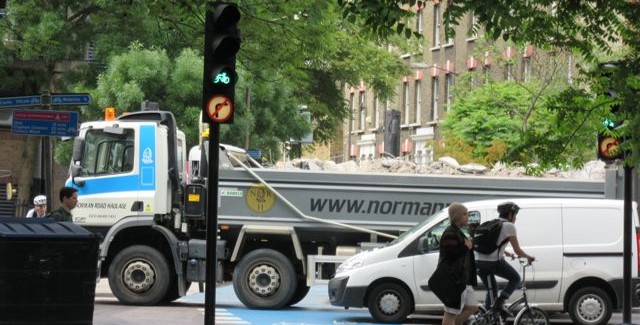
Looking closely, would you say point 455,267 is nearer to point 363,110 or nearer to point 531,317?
point 531,317

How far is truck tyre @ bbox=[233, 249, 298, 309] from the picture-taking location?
22578 millimetres

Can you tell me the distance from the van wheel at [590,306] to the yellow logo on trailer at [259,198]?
4993mm

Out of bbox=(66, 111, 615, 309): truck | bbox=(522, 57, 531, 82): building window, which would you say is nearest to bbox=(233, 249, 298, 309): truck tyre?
bbox=(66, 111, 615, 309): truck

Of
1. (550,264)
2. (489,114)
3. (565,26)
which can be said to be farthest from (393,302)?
(489,114)

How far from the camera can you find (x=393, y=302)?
20.6 meters

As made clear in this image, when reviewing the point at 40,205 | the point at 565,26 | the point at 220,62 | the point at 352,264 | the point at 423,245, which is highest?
the point at 565,26

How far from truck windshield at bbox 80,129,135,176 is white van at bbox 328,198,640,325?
14.7 feet

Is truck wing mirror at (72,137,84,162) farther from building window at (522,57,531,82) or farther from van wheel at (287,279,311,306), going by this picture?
building window at (522,57,531,82)

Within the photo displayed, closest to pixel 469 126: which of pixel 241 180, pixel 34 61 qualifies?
pixel 34 61

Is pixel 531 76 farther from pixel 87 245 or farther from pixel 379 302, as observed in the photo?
pixel 87 245

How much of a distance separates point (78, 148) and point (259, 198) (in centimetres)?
289

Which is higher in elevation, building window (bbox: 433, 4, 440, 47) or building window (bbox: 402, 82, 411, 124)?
building window (bbox: 433, 4, 440, 47)

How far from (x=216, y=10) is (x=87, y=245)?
2.22 meters

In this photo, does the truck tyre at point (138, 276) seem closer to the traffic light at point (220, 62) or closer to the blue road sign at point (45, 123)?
the blue road sign at point (45, 123)
